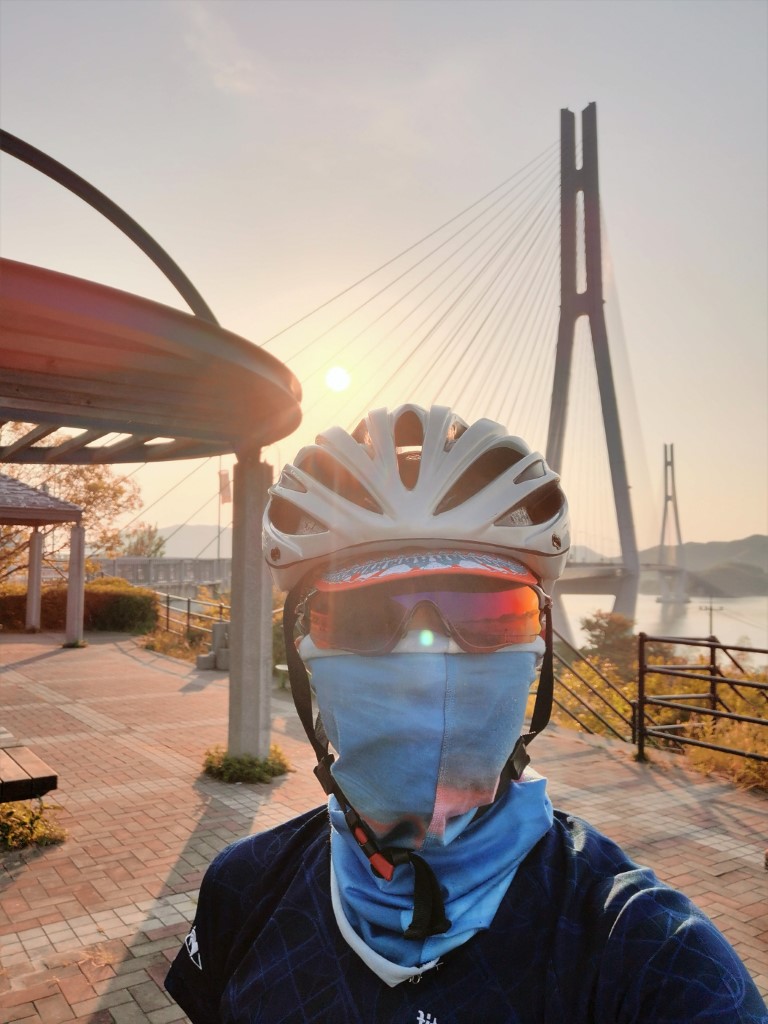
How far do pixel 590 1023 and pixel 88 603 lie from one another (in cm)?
2323

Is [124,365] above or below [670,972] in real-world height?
above

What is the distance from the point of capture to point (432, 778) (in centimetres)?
125

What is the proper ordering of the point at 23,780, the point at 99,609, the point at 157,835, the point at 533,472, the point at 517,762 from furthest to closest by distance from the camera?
the point at 99,609 → the point at 157,835 → the point at 23,780 → the point at 533,472 → the point at 517,762

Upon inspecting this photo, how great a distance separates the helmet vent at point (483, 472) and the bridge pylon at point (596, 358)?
17762 mm

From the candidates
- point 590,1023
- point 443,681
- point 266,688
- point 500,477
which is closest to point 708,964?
point 590,1023

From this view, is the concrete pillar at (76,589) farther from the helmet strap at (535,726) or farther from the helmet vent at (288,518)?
the helmet strap at (535,726)

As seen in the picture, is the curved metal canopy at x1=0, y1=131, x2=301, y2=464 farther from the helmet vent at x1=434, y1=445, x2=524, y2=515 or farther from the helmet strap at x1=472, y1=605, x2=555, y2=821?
the helmet strap at x1=472, y1=605, x2=555, y2=821

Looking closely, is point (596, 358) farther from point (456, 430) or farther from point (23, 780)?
point (456, 430)

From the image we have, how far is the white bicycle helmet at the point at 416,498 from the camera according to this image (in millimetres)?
1396

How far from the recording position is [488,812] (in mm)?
1315

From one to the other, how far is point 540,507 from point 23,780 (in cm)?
478

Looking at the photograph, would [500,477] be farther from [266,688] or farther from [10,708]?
[10,708]

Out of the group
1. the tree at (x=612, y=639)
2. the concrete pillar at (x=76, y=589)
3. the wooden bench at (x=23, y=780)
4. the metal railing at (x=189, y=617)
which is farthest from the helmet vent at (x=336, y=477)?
the tree at (x=612, y=639)

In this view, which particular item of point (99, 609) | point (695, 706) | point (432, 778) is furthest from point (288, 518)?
point (99, 609)
